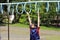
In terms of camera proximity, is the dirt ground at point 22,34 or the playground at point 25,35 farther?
the dirt ground at point 22,34

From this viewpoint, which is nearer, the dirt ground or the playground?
the playground

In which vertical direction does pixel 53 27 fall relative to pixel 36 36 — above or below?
below

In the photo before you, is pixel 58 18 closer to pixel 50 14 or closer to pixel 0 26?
pixel 50 14

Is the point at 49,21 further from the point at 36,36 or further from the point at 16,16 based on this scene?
the point at 36,36

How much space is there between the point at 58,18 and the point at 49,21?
1111 mm

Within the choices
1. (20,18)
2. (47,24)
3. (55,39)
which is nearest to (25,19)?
(20,18)

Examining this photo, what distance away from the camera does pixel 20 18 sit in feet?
81.7

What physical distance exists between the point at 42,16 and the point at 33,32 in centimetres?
1450

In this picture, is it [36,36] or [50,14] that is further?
[50,14]

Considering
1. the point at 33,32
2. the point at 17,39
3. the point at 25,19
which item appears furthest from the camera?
the point at 25,19

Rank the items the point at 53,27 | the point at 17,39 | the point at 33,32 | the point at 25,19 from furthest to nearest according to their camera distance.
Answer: the point at 25,19 → the point at 53,27 → the point at 17,39 → the point at 33,32

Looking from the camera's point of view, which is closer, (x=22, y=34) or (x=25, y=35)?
(x=25, y=35)

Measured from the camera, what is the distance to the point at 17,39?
594 inches

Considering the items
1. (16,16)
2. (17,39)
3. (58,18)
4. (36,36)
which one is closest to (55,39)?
(17,39)
